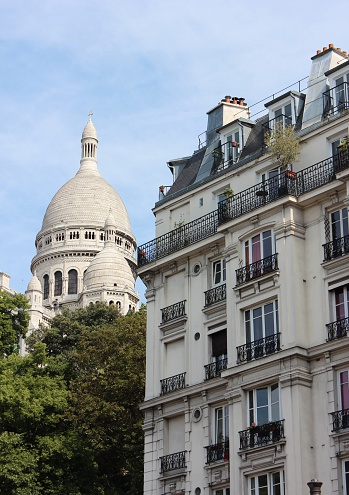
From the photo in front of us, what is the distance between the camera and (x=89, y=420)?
5116 centimetres

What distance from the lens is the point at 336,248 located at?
123 ft

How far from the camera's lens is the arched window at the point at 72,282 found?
18441 cm

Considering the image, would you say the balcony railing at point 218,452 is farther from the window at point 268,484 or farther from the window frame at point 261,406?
the window at point 268,484

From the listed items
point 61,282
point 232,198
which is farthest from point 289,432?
point 61,282

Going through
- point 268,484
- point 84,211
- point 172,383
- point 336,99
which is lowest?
point 268,484

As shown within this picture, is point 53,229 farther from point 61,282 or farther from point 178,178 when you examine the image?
point 178,178

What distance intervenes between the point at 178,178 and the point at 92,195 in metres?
152

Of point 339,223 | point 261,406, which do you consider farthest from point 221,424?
point 339,223

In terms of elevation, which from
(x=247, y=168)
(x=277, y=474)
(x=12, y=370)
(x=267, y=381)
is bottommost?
(x=277, y=474)

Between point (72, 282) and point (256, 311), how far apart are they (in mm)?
147895

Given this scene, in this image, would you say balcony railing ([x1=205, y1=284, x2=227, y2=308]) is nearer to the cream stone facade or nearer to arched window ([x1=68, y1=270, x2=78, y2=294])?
the cream stone facade

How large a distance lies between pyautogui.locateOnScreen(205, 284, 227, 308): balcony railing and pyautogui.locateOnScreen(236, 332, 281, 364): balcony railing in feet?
10.4

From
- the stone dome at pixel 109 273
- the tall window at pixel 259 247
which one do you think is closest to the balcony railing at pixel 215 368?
the tall window at pixel 259 247

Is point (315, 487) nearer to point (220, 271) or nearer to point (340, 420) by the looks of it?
point (340, 420)
